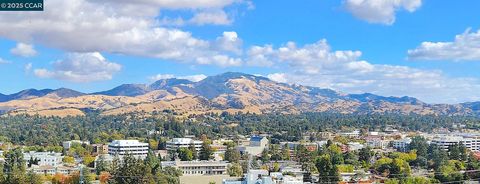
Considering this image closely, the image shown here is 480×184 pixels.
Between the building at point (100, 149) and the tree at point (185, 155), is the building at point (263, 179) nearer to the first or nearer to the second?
the tree at point (185, 155)

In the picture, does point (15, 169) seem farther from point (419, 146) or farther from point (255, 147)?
point (419, 146)

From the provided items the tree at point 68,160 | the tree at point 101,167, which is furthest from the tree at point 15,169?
the tree at point 68,160

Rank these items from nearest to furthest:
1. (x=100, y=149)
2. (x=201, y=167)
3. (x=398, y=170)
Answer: (x=398, y=170), (x=201, y=167), (x=100, y=149)

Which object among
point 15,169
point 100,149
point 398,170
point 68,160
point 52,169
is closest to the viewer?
point 15,169

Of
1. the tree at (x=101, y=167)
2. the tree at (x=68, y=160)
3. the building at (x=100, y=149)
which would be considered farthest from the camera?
the building at (x=100, y=149)

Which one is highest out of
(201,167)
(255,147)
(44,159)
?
(255,147)

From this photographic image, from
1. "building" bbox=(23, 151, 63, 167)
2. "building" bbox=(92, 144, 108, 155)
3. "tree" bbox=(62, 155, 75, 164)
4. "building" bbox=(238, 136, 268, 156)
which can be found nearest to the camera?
"building" bbox=(23, 151, 63, 167)

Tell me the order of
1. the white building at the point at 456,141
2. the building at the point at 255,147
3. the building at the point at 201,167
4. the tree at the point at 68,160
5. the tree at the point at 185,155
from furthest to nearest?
the white building at the point at 456,141, the building at the point at 255,147, the tree at the point at 68,160, the tree at the point at 185,155, the building at the point at 201,167

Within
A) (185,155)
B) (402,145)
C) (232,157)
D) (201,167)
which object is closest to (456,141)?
(402,145)

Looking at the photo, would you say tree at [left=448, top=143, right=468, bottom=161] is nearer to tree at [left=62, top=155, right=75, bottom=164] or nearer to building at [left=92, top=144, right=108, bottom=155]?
tree at [left=62, top=155, right=75, bottom=164]

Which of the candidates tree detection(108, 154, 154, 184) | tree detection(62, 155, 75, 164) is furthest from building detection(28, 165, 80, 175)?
tree detection(108, 154, 154, 184)

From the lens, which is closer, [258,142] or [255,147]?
[255,147]

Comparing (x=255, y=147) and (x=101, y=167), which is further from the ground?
(x=255, y=147)

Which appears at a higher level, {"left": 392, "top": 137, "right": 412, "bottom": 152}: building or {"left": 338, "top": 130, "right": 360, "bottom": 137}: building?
{"left": 338, "top": 130, "right": 360, "bottom": 137}: building
